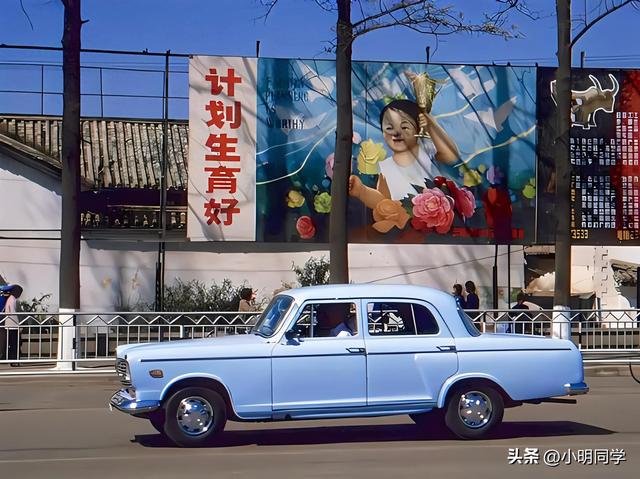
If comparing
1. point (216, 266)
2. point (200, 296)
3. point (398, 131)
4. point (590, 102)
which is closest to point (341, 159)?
point (398, 131)

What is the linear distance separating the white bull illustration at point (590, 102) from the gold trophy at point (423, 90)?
2.65m

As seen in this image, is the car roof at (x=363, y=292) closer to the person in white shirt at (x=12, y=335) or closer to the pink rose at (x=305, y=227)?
the person in white shirt at (x=12, y=335)

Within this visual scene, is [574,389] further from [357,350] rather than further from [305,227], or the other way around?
[305,227]

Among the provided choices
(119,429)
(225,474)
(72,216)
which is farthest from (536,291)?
(225,474)

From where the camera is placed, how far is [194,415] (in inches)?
382

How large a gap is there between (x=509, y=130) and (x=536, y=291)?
7.16 m

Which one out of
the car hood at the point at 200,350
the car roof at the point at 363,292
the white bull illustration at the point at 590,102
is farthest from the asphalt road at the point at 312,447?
the white bull illustration at the point at 590,102

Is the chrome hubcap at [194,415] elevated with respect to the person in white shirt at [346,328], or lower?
lower

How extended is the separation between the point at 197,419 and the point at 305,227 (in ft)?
36.4

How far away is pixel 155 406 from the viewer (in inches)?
377

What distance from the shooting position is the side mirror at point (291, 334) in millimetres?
9812

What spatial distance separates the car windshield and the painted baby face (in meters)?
10.8

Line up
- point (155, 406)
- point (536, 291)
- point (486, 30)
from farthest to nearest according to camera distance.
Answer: point (536, 291), point (486, 30), point (155, 406)

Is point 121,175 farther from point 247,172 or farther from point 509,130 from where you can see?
point 509,130
